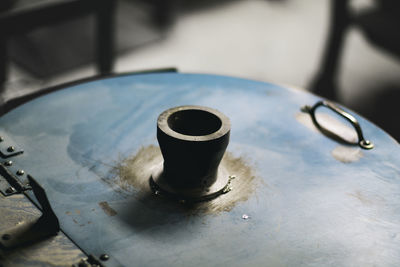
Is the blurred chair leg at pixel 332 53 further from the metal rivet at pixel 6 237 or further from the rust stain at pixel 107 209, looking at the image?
the metal rivet at pixel 6 237

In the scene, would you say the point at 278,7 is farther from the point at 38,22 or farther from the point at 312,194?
the point at 312,194

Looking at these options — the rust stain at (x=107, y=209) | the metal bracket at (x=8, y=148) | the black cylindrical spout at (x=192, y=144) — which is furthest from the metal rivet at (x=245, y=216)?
the metal bracket at (x=8, y=148)

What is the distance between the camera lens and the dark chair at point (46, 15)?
127 inches

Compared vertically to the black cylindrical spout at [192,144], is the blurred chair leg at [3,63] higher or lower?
lower

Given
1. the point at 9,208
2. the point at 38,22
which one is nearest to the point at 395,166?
the point at 9,208

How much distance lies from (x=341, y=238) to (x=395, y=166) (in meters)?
0.48

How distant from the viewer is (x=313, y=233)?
5.08 ft

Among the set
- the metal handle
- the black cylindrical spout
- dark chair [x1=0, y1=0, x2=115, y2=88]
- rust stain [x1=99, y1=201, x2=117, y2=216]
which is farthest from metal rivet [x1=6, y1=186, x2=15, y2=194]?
dark chair [x1=0, y1=0, x2=115, y2=88]

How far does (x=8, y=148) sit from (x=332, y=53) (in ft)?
11.6

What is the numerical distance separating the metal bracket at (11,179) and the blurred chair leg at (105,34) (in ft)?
7.70

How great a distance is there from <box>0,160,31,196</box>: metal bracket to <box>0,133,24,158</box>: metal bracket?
4 centimetres

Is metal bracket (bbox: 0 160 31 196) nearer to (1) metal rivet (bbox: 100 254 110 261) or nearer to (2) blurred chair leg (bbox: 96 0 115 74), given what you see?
(1) metal rivet (bbox: 100 254 110 261)

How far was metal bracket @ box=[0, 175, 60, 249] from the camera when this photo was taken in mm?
1423

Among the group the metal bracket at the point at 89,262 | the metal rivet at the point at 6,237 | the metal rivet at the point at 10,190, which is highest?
the metal rivet at the point at 10,190
